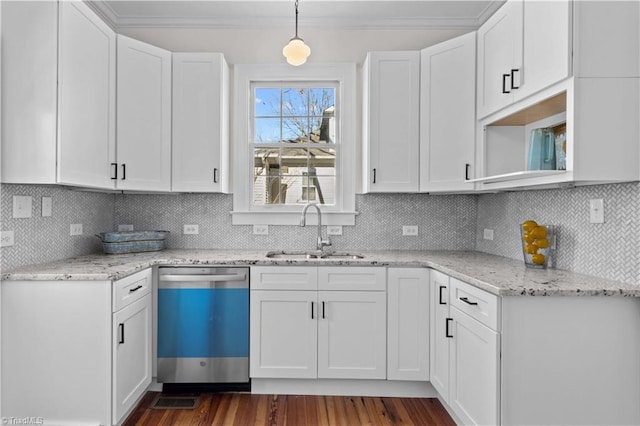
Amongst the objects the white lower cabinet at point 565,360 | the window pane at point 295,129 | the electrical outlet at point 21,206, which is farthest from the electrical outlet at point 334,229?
the electrical outlet at point 21,206

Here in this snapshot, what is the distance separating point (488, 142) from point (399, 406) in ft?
6.00

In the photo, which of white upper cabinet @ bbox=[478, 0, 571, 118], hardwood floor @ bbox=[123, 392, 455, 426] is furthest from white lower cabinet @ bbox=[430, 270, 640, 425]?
white upper cabinet @ bbox=[478, 0, 571, 118]

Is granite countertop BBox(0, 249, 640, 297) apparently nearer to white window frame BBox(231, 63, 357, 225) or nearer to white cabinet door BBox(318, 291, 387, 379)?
white cabinet door BBox(318, 291, 387, 379)

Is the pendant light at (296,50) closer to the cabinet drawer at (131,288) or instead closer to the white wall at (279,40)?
the white wall at (279,40)

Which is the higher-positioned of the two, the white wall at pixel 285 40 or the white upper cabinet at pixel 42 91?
the white wall at pixel 285 40

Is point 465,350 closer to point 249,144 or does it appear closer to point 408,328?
point 408,328

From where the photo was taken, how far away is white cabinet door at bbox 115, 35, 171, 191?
100 inches

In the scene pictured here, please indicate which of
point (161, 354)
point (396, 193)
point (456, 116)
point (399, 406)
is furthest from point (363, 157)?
point (161, 354)

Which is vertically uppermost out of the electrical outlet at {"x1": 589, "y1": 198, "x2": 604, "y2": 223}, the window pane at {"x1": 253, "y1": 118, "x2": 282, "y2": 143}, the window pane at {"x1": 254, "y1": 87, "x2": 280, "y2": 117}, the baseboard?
the window pane at {"x1": 254, "y1": 87, "x2": 280, "y2": 117}

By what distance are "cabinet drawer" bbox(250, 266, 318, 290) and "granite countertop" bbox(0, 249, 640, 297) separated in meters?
0.04

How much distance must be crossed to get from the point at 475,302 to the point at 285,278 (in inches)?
46.3

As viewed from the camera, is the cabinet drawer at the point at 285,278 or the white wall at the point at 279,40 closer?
the cabinet drawer at the point at 285,278

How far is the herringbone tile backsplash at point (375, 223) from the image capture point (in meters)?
1.97

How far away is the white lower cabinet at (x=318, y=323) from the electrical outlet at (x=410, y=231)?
2.37ft
